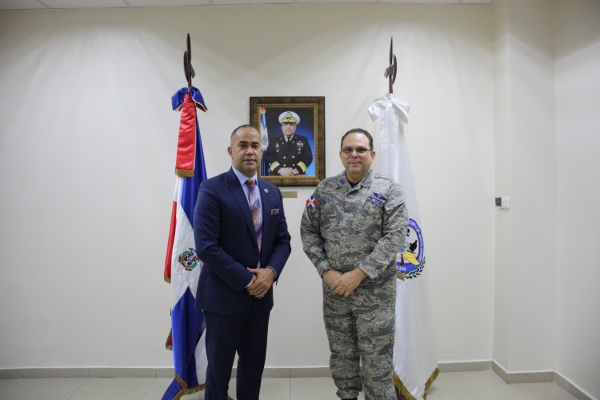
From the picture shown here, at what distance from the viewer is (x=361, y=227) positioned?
165cm

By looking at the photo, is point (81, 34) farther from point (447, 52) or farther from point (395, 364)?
point (395, 364)

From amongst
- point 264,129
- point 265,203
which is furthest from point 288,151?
point 265,203

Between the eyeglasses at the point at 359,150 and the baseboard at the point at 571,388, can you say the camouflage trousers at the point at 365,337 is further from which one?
the baseboard at the point at 571,388

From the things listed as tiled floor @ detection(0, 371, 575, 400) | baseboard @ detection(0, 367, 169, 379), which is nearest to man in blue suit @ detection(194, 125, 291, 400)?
tiled floor @ detection(0, 371, 575, 400)

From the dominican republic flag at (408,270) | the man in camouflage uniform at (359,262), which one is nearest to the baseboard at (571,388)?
the dominican republic flag at (408,270)

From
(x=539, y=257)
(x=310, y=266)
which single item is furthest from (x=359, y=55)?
(x=539, y=257)

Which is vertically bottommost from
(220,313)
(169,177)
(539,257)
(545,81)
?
(220,313)

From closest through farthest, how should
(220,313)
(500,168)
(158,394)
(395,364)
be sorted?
(220,313) → (395,364) → (158,394) → (500,168)

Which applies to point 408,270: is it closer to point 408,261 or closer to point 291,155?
point 408,261

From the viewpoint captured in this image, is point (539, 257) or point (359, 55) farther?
point (359, 55)

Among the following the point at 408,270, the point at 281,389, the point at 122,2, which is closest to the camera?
the point at 408,270

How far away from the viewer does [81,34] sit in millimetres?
2514

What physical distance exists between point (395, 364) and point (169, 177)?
6.74 ft

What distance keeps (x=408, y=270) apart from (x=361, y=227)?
0.73 meters
